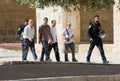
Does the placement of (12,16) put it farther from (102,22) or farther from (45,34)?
(45,34)

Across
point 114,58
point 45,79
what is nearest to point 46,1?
point 45,79

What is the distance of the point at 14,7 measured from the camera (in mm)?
27453

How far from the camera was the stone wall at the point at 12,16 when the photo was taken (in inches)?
1075

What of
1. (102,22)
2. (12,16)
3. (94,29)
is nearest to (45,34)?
(94,29)

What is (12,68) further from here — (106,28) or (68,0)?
(106,28)

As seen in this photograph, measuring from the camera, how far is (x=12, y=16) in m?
27.4

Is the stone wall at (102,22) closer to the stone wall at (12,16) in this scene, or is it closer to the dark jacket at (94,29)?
the stone wall at (12,16)

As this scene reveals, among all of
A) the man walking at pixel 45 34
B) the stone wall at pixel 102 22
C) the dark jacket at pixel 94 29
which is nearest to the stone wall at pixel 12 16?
the stone wall at pixel 102 22

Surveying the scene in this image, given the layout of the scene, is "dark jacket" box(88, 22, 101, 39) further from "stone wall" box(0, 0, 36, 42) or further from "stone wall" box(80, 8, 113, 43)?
"stone wall" box(0, 0, 36, 42)

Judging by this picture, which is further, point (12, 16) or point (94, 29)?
point (12, 16)

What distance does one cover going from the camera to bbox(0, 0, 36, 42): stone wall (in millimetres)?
27297

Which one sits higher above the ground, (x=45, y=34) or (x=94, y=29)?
(x=94, y=29)

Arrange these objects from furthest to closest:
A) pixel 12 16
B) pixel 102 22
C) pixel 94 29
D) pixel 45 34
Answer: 1. pixel 12 16
2. pixel 102 22
3. pixel 45 34
4. pixel 94 29

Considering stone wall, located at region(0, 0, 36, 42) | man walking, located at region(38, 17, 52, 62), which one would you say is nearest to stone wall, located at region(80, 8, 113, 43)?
stone wall, located at region(0, 0, 36, 42)
